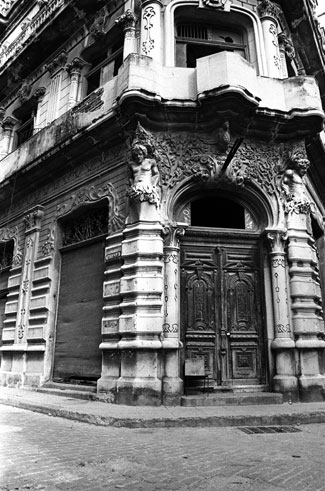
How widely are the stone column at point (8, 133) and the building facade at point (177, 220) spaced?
422 centimetres

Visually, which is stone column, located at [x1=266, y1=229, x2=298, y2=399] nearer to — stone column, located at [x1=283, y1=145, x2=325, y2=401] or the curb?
stone column, located at [x1=283, y1=145, x2=325, y2=401]

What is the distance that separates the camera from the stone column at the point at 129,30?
11.0 metres

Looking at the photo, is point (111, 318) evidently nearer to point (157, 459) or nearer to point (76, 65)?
point (157, 459)

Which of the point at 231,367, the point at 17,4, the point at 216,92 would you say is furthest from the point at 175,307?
the point at 17,4

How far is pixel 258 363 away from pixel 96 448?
4.94m

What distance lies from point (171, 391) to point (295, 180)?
5767 mm

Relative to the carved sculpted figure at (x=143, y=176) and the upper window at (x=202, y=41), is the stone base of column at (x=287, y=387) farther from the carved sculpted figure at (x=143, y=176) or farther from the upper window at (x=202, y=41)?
the upper window at (x=202, y=41)

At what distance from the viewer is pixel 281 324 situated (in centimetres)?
868

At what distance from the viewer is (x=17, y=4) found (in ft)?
61.1

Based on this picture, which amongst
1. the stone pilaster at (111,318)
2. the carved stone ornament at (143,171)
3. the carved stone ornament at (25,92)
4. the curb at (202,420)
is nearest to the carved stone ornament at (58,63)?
the carved stone ornament at (25,92)

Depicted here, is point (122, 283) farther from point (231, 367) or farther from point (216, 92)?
point (216, 92)

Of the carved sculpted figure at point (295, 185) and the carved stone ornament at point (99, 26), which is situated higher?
the carved stone ornament at point (99, 26)

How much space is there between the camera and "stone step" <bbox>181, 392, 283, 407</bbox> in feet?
25.3


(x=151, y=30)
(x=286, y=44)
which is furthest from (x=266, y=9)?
(x=151, y=30)
